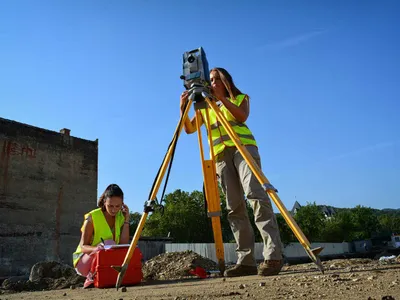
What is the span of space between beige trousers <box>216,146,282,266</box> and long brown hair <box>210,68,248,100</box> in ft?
1.88

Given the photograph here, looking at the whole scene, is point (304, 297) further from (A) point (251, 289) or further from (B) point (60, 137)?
(B) point (60, 137)

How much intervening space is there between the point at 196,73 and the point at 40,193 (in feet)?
54.5

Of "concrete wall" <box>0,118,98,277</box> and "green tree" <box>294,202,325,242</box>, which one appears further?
"green tree" <box>294,202,325,242</box>

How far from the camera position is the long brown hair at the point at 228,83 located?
347 centimetres

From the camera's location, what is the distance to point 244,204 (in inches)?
136

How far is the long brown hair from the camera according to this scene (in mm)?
3473

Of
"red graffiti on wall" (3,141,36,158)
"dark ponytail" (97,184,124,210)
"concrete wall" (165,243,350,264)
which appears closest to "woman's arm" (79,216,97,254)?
"dark ponytail" (97,184,124,210)

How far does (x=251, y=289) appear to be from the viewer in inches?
81.0

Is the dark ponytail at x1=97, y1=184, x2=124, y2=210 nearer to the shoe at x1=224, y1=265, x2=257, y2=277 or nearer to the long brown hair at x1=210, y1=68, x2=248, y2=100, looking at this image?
the shoe at x1=224, y1=265, x2=257, y2=277

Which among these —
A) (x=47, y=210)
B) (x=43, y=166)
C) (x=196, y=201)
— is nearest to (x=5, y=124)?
(x=43, y=166)

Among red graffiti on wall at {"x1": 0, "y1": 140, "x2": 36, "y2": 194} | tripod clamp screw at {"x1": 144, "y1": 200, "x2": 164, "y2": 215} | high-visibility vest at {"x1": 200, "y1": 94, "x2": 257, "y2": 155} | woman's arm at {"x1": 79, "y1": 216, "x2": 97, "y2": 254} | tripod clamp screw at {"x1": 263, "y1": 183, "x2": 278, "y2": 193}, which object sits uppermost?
red graffiti on wall at {"x1": 0, "y1": 140, "x2": 36, "y2": 194}

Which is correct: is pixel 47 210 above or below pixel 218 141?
above

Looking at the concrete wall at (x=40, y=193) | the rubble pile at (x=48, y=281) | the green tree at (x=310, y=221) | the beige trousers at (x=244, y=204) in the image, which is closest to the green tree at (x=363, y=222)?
the green tree at (x=310, y=221)

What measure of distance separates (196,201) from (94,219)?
31.6m
